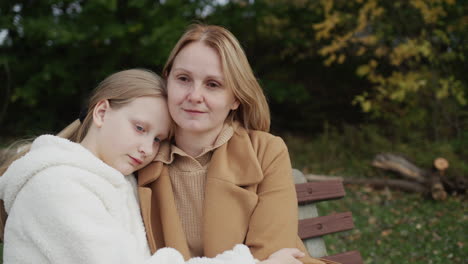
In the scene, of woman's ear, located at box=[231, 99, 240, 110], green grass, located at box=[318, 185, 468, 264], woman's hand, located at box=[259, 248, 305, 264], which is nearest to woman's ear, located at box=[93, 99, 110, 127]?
woman's ear, located at box=[231, 99, 240, 110]

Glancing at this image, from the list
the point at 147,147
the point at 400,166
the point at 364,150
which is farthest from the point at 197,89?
the point at 364,150

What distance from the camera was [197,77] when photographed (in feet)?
7.72

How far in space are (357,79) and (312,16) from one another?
6.64 feet

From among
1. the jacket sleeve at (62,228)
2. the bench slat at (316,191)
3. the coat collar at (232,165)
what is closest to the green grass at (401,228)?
the bench slat at (316,191)

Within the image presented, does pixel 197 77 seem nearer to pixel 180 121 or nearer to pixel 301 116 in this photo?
→ pixel 180 121

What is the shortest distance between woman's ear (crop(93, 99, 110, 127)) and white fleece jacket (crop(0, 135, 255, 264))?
0.75ft

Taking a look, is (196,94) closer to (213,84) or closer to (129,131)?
(213,84)

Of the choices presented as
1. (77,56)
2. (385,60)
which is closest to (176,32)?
(77,56)

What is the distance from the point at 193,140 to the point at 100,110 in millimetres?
484

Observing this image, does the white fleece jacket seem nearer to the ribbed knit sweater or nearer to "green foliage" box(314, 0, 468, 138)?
the ribbed knit sweater

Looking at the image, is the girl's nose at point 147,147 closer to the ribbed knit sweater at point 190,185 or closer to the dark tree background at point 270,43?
the ribbed knit sweater at point 190,185

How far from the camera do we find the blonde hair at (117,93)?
232cm

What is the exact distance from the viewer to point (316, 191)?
2961mm

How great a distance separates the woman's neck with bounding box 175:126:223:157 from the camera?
2.51 m
